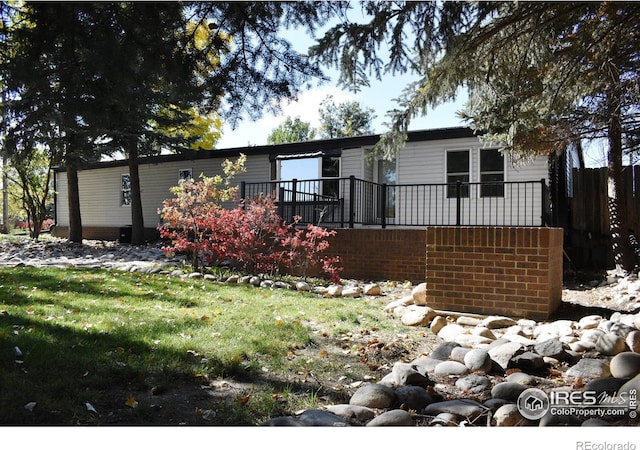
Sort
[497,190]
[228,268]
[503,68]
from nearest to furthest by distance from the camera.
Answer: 1. [503,68]
2. [228,268]
3. [497,190]

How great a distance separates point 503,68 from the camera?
3.79 meters

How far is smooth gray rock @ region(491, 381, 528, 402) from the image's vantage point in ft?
7.29

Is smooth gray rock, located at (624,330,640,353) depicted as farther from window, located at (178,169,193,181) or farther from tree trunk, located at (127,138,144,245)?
window, located at (178,169,193,181)

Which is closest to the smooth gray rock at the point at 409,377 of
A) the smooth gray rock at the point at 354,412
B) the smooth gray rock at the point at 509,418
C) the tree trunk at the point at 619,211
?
the smooth gray rock at the point at 354,412

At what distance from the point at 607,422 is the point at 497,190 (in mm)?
7483

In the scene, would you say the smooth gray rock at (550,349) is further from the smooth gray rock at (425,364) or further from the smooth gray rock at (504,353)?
the smooth gray rock at (425,364)

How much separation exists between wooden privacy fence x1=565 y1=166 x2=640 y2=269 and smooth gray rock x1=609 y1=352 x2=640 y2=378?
5973 millimetres

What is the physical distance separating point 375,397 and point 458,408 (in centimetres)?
39

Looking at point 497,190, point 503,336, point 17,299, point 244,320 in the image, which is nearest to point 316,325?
point 244,320

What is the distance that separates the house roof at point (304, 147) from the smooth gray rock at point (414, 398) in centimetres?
741

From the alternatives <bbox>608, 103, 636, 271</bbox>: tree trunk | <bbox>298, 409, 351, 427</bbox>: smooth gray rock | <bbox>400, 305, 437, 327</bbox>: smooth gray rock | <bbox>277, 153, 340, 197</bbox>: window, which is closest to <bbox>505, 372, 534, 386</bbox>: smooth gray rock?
<bbox>298, 409, 351, 427</bbox>: smooth gray rock
